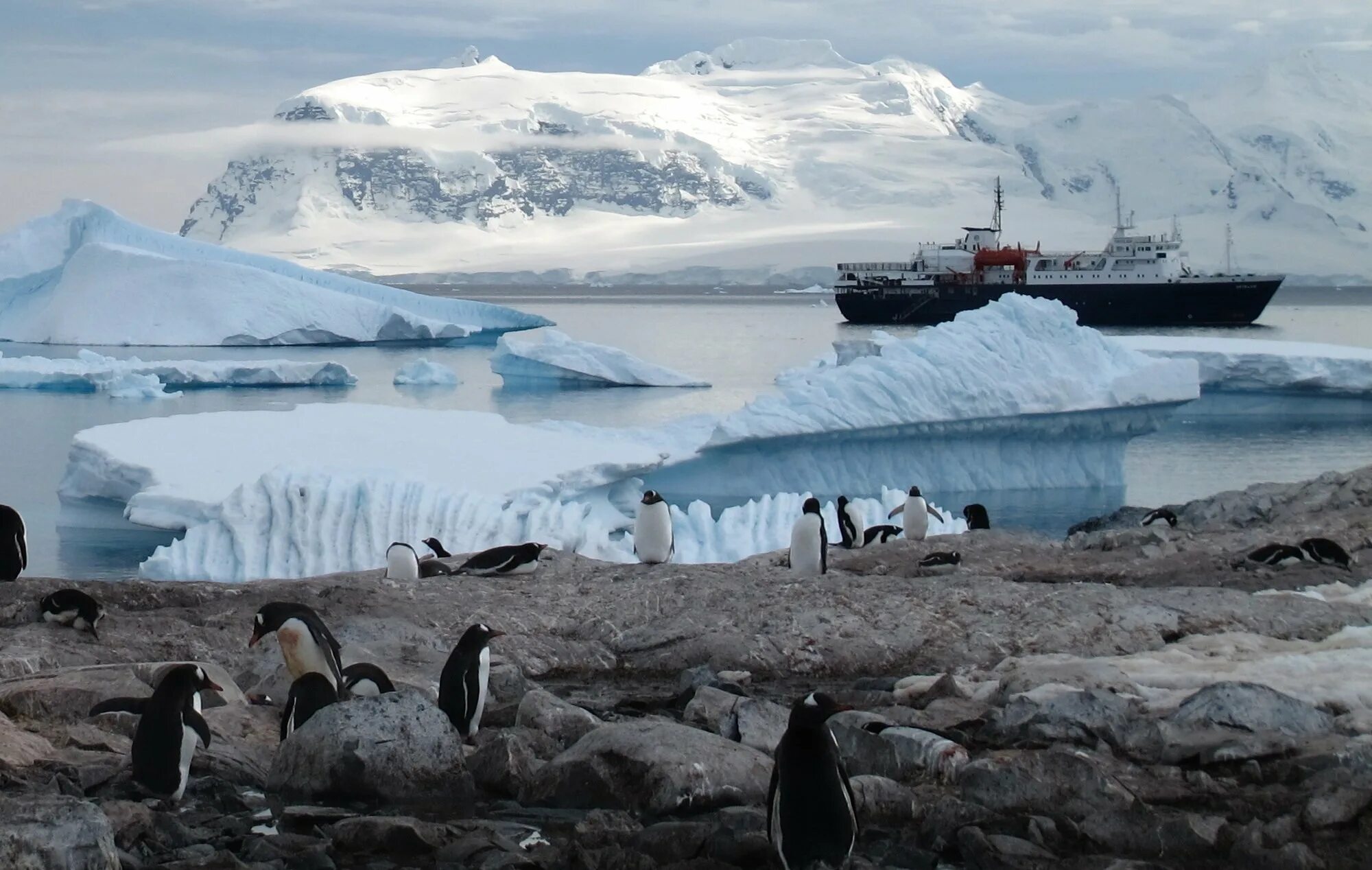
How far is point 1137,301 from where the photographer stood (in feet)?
143

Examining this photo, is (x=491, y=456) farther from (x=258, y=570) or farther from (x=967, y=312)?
(x=967, y=312)

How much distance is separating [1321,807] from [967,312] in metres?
13.9

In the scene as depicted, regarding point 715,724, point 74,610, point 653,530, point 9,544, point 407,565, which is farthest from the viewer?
point 653,530

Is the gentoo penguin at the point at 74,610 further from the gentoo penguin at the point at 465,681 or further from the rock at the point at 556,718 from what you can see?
the rock at the point at 556,718

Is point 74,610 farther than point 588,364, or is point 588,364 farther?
point 588,364

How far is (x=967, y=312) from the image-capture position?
671 inches

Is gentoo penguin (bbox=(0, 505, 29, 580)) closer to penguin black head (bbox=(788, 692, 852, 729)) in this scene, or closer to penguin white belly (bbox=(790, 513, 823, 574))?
penguin white belly (bbox=(790, 513, 823, 574))

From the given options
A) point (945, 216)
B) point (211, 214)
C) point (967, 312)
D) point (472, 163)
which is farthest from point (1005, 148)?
point (967, 312)

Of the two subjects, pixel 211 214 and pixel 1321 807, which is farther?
pixel 211 214

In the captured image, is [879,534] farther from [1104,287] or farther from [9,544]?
[1104,287]

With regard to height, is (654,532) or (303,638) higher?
(303,638)

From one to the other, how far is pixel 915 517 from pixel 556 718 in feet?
18.8

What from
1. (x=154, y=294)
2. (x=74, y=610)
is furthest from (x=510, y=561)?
(x=154, y=294)

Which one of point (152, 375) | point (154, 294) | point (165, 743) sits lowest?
point (152, 375)
